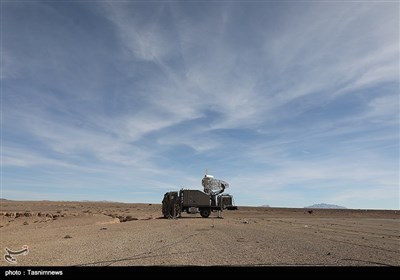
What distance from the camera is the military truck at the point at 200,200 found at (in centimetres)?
4341

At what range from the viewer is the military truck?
43406 mm

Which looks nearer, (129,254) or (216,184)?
(129,254)

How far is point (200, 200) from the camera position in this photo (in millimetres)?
48031
